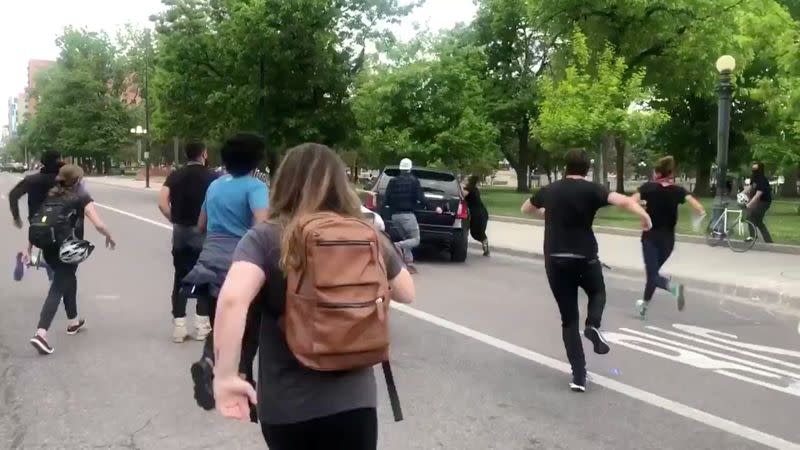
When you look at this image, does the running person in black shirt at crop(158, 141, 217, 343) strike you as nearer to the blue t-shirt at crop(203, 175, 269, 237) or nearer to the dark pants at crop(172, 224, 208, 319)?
the dark pants at crop(172, 224, 208, 319)

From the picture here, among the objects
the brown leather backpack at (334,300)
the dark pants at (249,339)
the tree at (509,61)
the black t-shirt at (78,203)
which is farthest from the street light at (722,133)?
the tree at (509,61)

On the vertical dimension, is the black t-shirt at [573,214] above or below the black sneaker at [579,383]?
above

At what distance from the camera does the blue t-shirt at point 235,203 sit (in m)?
5.51

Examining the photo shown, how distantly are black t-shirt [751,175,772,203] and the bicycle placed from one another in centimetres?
52

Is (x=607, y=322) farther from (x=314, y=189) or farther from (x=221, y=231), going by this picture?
(x=314, y=189)

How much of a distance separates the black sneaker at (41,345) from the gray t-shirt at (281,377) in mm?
5091

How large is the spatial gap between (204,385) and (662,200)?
7018mm

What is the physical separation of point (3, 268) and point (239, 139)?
32.1 feet

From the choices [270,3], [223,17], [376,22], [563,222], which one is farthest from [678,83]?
[563,222]

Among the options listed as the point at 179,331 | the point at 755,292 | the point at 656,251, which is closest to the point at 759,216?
the point at 755,292

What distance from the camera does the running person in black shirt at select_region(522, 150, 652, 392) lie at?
20.6 ft

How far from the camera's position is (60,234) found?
7.27 m

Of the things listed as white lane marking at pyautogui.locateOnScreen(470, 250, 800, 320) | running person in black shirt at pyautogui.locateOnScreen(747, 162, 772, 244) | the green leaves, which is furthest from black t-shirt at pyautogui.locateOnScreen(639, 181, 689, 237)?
the green leaves

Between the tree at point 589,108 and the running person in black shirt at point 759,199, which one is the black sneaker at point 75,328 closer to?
the running person in black shirt at point 759,199
